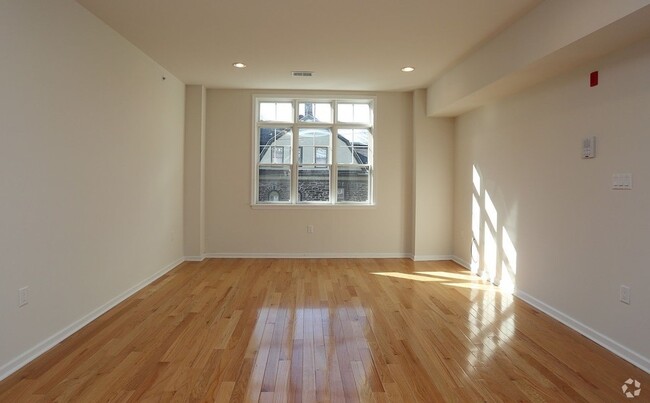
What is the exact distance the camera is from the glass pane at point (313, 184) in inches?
231

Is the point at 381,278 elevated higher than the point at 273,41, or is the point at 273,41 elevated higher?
the point at 273,41

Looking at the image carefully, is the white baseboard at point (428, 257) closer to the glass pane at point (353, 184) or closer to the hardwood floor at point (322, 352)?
the glass pane at point (353, 184)

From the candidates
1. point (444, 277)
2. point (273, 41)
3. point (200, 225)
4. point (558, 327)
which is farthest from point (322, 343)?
point (200, 225)

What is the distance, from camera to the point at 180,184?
5352mm

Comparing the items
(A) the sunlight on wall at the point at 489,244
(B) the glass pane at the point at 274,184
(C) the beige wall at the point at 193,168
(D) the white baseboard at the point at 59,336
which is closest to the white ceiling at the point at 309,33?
(C) the beige wall at the point at 193,168

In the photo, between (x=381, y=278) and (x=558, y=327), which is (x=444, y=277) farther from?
(x=558, y=327)

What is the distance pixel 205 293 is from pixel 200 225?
180cm

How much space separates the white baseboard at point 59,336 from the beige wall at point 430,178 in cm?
389

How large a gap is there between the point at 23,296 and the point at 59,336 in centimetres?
51

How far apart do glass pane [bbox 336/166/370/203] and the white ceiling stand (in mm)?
1510

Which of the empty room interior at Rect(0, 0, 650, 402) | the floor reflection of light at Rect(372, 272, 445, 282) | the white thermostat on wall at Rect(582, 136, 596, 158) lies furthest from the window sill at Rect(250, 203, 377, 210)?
the white thermostat on wall at Rect(582, 136, 596, 158)

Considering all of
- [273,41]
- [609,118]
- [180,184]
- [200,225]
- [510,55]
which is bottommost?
[200,225]

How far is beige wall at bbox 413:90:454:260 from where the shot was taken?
5.62 m

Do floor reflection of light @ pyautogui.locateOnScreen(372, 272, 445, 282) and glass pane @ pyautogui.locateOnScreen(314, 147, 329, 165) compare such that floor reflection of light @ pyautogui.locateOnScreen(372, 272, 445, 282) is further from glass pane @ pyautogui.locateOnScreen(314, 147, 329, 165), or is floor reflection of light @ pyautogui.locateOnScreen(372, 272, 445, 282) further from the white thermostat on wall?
the white thermostat on wall
